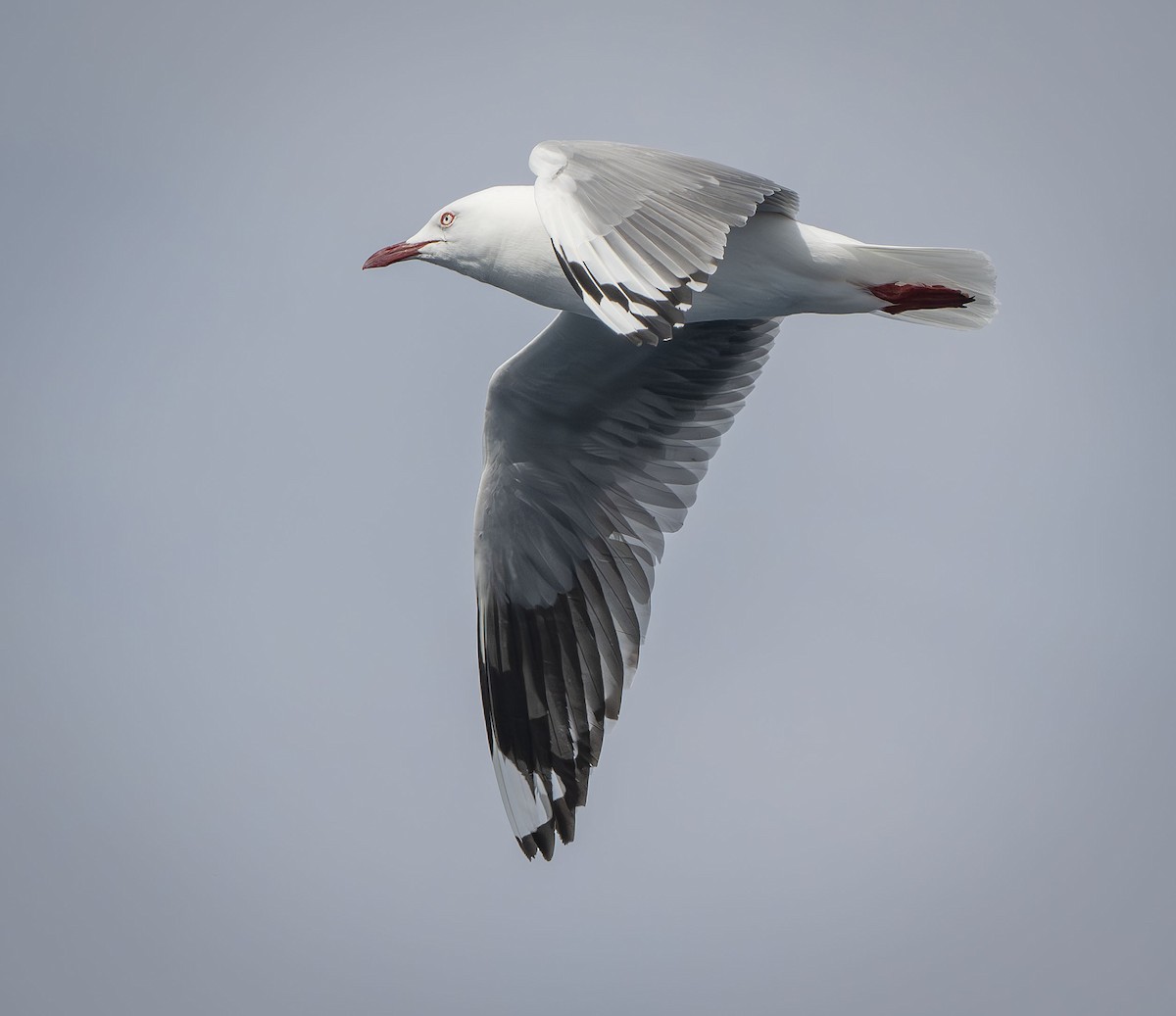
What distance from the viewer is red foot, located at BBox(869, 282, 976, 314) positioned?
5523 mm

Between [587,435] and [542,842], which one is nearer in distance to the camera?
[587,435]

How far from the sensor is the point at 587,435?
665 centimetres

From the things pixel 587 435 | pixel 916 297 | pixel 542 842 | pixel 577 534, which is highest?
pixel 916 297

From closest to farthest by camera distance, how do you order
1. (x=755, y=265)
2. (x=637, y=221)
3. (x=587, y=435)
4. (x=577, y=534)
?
(x=637, y=221) < (x=755, y=265) < (x=587, y=435) < (x=577, y=534)

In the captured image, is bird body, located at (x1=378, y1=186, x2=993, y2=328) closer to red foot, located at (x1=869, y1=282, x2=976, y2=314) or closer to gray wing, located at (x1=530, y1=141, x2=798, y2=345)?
red foot, located at (x1=869, y1=282, x2=976, y2=314)

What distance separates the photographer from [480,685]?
7062 mm

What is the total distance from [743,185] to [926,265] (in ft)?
3.53

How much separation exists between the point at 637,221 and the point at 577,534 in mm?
2658

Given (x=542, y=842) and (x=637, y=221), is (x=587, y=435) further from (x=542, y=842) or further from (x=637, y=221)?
(x=637, y=221)

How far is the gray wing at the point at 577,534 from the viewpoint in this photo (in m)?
6.58

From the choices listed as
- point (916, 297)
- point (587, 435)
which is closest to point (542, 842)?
point (587, 435)

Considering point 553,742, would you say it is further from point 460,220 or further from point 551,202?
point 551,202

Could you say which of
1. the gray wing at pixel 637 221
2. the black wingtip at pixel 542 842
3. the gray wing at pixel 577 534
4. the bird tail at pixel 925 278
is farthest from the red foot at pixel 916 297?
the black wingtip at pixel 542 842

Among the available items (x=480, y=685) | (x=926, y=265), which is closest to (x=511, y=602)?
(x=480, y=685)
